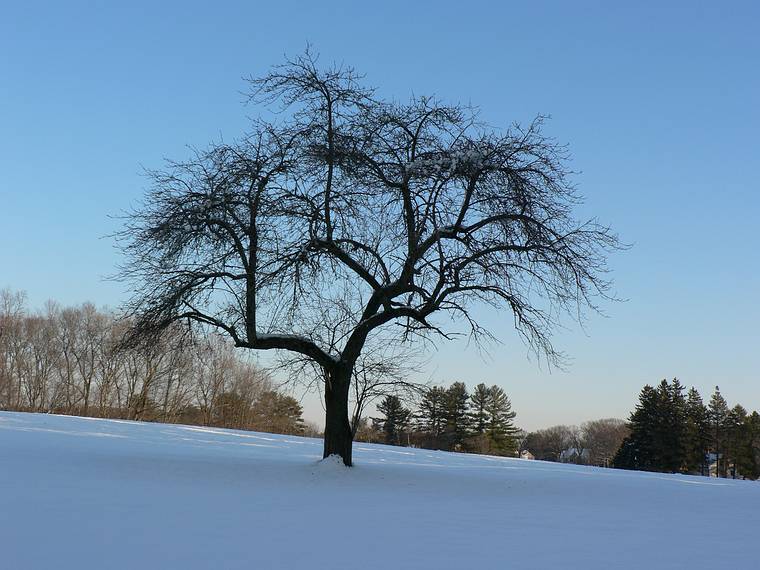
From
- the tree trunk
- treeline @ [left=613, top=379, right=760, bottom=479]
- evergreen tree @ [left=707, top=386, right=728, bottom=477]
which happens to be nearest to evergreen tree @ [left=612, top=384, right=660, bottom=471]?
treeline @ [left=613, top=379, right=760, bottom=479]

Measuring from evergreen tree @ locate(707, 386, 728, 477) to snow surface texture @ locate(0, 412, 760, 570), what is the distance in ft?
162

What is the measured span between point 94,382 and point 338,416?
4956 centimetres

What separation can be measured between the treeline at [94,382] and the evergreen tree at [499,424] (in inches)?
788

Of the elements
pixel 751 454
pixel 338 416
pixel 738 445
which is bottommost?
pixel 751 454

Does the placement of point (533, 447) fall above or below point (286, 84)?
below

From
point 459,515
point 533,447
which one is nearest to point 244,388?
point 459,515

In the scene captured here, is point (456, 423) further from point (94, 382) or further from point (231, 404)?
point (94, 382)

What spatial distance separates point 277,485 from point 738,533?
713 centimetres

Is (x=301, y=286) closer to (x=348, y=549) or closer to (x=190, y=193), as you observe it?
(x=190, y=193)

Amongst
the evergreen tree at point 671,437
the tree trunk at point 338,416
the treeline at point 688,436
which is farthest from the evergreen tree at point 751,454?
the tree trunk at point 338,416

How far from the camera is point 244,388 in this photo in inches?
2266

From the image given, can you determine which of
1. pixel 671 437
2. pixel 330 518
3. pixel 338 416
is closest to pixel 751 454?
pixel 671 437

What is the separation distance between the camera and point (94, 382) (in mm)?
56469

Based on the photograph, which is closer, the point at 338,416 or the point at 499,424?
the point at 338,416
